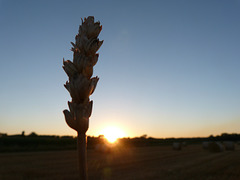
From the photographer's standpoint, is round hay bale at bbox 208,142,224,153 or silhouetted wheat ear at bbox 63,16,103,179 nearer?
silhouetted wheat ear at bbox 63,16,103,179

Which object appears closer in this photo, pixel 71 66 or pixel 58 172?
pixel 71 66

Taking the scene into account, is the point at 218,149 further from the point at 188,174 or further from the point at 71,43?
the point at 71,43

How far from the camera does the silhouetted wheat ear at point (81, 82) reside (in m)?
1.12

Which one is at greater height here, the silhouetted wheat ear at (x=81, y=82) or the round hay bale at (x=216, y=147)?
the silhouetted wheat ear at (x=81, y=82)

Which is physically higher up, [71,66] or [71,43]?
[71,43]

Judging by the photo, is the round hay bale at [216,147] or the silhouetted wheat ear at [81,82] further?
the round hay bale at [216,147]

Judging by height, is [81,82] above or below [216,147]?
above

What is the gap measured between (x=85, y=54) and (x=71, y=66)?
109 millimetres

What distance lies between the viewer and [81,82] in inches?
45.1

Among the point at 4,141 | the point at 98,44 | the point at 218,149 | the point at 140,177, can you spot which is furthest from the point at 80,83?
the point at 4,141

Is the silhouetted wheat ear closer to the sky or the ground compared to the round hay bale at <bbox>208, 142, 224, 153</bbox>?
closer to the sky

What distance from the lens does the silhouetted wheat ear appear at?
1.12 m

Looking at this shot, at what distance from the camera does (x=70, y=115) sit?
115 cm

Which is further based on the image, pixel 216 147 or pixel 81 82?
pixel 216 147
